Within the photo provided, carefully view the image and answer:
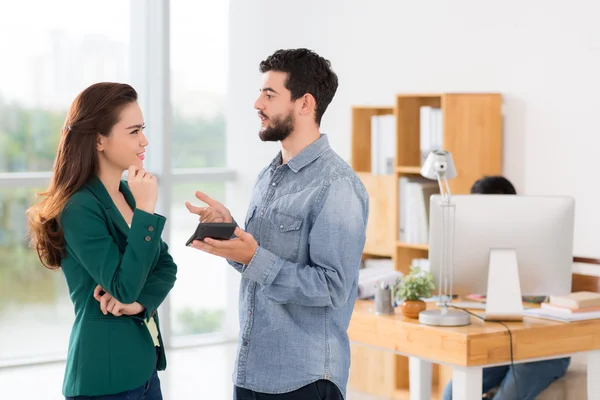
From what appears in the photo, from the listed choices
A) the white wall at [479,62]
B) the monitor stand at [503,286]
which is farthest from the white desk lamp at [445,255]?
the white wall at [479,62]

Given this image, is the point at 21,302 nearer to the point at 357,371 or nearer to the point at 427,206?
the point at 357,371

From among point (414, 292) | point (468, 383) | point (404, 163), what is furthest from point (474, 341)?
point (404, 163)

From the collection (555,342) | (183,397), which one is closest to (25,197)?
(183,397)

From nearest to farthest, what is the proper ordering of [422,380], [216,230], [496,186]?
[216,230] < [422,380] < [496,186]

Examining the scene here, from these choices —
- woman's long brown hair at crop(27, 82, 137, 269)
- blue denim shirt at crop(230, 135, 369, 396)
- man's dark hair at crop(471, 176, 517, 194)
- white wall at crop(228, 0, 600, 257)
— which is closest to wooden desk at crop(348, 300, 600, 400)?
man's dark hair at crop(471, 176, 517, 194)

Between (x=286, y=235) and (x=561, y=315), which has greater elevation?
(x=286, y=235)

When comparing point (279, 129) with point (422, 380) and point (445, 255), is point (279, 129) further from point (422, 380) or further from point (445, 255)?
point (422, 380)

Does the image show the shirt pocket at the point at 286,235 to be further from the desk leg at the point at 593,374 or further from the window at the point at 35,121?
the window at the point at 35,121

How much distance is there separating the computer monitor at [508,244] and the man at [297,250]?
3.99 feet

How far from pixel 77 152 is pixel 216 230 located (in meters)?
0.47

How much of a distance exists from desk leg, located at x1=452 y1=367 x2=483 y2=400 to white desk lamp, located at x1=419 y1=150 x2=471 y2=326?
210 mm

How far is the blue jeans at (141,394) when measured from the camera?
2.39 m

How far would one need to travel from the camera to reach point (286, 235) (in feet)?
7.97

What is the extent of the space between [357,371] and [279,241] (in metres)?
3.09
